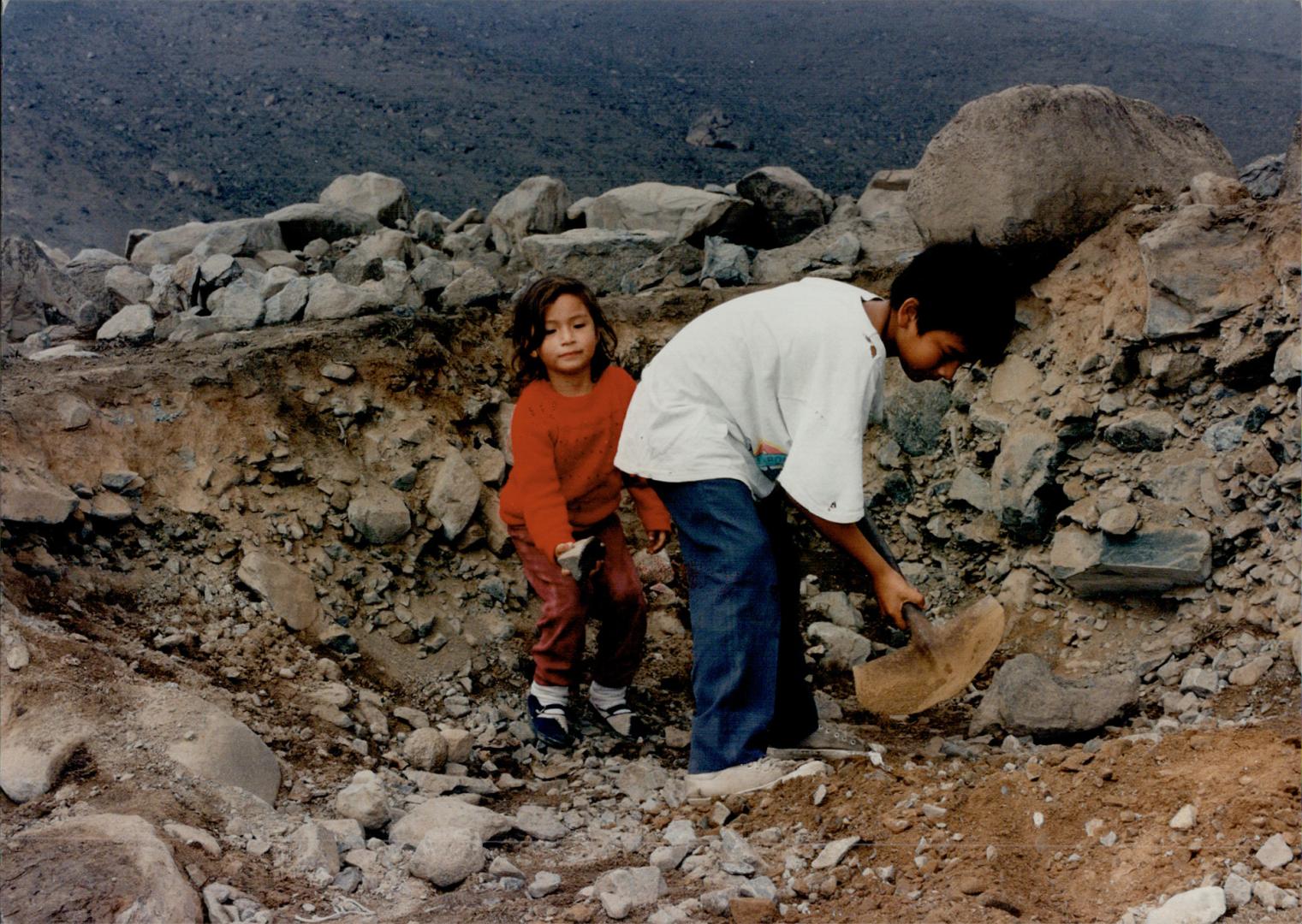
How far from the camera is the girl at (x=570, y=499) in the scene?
3.09 metres

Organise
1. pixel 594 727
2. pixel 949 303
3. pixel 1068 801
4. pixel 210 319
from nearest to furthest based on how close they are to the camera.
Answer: pixel 1068 801 < pixel 949 303 < pixel 594 727 < pixel 210 319

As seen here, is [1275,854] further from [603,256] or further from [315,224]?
[315,224]

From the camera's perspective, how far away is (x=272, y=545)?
12.4ft

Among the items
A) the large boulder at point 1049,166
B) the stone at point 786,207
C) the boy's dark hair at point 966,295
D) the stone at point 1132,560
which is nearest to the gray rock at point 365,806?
the boy's dark hair at point 966,295

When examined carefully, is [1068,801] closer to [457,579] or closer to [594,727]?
[594,727]

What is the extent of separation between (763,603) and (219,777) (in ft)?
4.50

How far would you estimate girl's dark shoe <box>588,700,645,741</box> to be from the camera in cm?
340

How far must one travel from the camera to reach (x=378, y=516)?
3998 millimetres

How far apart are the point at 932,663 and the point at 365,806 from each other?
56.0 inches

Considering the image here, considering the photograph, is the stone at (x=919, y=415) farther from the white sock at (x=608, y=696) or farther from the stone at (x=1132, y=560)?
the white sock at (x=608, y=696)

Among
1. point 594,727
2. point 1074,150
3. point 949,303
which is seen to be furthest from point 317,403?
point 1074,150

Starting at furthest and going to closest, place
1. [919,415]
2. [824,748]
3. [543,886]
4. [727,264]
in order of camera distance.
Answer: [727,264] → [919,415] → [824,748] → [543,886]

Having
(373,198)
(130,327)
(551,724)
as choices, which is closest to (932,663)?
(551,724)

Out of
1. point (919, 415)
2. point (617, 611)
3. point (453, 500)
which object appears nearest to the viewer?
point (617, 611)
